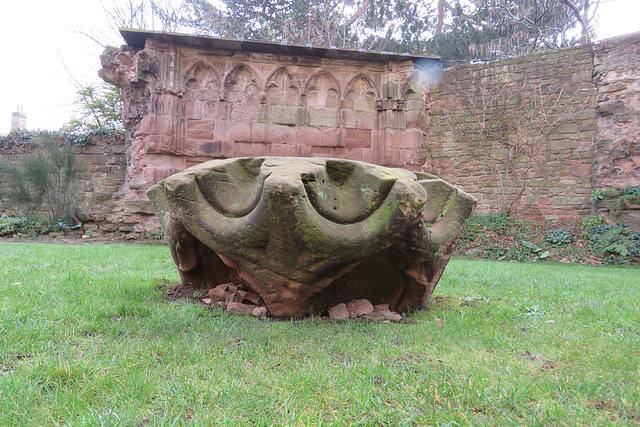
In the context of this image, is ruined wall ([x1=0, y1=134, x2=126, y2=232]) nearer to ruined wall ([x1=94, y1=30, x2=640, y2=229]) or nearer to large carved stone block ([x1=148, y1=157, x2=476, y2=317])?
ruined wall ([x1=94, y1=30, x2=640, y2=229])

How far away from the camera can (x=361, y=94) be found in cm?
975

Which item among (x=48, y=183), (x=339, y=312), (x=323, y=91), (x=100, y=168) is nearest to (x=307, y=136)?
(x=323, y=91)

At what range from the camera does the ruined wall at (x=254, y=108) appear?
29.3 ft

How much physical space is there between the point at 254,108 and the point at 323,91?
179 cm

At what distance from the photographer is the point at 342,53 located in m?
9.38

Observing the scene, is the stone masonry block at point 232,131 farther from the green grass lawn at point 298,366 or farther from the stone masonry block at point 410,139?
the green grass lawn at point 298,366

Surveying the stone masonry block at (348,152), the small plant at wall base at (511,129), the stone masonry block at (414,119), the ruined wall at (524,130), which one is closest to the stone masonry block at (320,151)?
the stone masonry block at (348,152)

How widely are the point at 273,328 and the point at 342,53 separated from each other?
8552 millimetres

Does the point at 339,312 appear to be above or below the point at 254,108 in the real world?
below

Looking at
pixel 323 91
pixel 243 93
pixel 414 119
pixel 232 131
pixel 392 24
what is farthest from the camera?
pixel 392 24

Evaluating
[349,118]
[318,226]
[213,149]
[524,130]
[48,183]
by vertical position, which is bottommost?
[318,226]

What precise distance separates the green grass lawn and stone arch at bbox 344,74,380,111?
25.1 ft

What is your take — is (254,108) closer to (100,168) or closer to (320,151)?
(320,151)

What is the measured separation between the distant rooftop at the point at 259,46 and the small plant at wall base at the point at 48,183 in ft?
12.4
